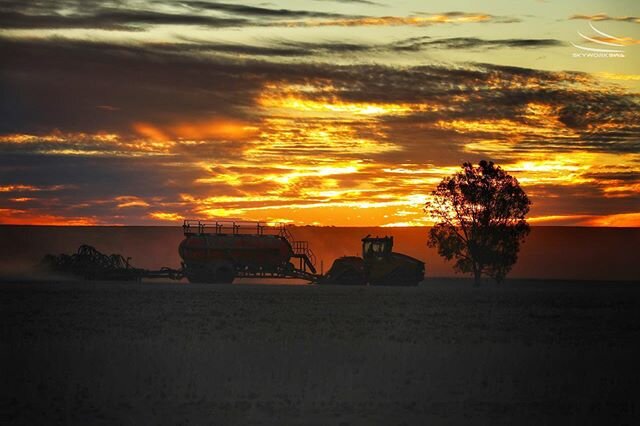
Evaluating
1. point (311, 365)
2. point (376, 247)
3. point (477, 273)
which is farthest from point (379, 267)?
point (311, 365)

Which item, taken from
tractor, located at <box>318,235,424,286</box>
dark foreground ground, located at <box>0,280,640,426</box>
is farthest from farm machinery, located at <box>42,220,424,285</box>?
dark foreground ground, located at <box>0,280,640,426</box>

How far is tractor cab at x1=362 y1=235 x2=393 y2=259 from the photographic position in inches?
2472

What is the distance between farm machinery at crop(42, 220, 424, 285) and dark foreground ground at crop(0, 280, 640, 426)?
19.5m

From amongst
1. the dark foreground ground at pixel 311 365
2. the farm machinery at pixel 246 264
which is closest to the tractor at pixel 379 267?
the farm machinery at pixel 246 264

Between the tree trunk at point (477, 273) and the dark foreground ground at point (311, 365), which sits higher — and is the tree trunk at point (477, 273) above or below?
above

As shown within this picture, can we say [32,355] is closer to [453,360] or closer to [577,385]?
[453,360]

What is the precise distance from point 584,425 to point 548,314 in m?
25.8

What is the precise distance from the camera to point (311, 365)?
77.8 ft

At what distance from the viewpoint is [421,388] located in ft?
68.7

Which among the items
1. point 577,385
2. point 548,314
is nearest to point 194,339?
point 577,385

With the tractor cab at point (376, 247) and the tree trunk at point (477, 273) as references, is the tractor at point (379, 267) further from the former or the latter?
the tree trunk at point (477, 273)

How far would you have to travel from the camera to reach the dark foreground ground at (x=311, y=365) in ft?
60.3

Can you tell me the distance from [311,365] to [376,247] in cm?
3955

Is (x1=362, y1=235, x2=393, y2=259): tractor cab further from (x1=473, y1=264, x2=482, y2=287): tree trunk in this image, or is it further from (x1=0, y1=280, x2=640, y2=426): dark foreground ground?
(x1=0, y1=280, x2=640, y2=426): dark foreground ground
